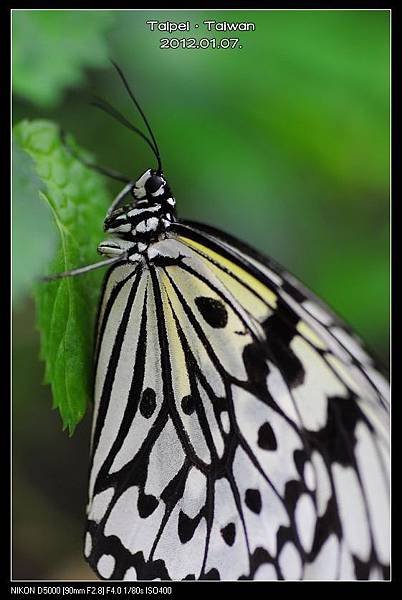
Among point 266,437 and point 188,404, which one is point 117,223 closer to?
point 188,404

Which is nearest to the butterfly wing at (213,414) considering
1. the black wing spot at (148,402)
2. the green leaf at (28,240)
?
the black wing spot at (148,402)

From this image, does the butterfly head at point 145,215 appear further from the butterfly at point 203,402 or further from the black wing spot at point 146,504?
the black wing spot at point 146,504

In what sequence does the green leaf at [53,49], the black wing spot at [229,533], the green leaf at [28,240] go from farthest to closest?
the green leaf at [53,49], the black wing spot at [229,533], the green leaf at [28,240]

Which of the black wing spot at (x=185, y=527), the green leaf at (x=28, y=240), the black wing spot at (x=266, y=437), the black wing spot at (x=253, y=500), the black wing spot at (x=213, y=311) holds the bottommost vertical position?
the black wing spot at (x=185, y=527)

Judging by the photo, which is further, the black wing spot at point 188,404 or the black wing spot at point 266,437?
the black wing spot at point 266,437

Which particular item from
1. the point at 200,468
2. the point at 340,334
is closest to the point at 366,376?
the point at 340,334

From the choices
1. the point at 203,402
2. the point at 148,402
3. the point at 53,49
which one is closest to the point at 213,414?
the point at 203,402

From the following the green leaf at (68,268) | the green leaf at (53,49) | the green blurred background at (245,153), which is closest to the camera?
the green leaf at (68,268)
